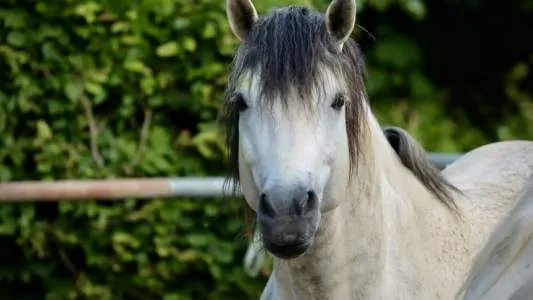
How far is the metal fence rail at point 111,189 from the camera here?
22.8 ft

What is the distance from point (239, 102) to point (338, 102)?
0.27 m

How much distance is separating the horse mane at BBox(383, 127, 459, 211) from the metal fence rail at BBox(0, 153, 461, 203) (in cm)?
216

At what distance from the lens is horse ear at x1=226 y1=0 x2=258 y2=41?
14.5 ft

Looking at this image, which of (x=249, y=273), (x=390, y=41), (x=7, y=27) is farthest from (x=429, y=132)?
(x=7, y=27)

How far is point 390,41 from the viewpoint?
32.5 feet

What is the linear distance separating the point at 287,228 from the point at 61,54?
3510mm

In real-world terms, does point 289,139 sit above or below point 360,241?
above

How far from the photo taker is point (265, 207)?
12.9 feet

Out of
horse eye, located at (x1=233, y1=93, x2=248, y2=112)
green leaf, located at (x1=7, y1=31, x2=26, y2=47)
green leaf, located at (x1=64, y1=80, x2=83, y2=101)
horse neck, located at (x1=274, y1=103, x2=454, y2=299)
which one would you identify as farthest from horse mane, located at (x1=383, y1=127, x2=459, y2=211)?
green leaf, located at (x1=7, y1=31, x2=26, y2=47)

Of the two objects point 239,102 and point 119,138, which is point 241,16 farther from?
point 119,138

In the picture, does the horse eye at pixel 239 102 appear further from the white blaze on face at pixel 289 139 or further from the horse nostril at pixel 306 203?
the horse nostril at pixel 306 203

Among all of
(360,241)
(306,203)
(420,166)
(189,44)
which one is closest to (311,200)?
(306,203)

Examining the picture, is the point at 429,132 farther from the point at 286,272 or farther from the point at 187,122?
the point at 286,272

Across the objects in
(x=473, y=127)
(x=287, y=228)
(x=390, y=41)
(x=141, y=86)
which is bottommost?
(x=473, y=127)
